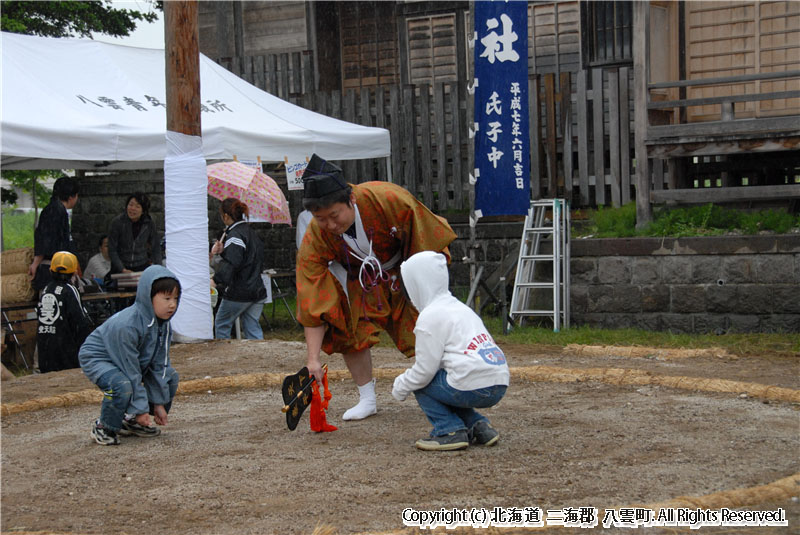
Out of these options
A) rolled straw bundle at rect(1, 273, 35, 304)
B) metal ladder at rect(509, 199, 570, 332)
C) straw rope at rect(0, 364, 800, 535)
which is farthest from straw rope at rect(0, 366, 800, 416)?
metal ladder at rect(509, 199, 570, 332)

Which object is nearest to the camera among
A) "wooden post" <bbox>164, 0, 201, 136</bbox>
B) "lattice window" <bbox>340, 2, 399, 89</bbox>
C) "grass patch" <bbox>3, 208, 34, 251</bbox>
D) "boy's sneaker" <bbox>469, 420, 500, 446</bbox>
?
"boy's sneaker" <bbox>469, 420, 500, 446</bbox>

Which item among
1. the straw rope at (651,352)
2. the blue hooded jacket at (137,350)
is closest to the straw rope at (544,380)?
the straw rope at (651,352)

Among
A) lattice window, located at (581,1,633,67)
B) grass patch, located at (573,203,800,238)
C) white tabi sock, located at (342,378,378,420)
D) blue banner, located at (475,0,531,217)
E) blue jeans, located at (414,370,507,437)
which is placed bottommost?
white tabi sock, located at (342,378,378,420)

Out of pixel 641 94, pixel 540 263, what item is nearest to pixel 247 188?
pixel 540 263

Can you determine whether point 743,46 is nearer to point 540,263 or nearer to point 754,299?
point 754,299

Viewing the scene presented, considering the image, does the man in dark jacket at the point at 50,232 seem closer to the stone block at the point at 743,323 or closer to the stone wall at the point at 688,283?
the stone wall at the point at 688,283

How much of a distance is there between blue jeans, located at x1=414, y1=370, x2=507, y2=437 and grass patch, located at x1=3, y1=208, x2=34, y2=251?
44.4ft

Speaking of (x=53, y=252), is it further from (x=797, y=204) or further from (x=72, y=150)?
(x=797, y=204)

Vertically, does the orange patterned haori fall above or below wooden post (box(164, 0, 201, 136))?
below

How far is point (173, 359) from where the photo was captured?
22.0 feet

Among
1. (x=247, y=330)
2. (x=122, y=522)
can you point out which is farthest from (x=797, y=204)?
(x=122, y=522)

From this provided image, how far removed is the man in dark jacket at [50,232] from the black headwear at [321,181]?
4.13 metres

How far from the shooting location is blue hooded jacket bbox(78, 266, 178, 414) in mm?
4102

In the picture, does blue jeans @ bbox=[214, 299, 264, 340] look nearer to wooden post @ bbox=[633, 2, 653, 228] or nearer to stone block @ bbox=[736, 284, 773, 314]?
wooden post @ bbox=[633, 2, 653, 228]
